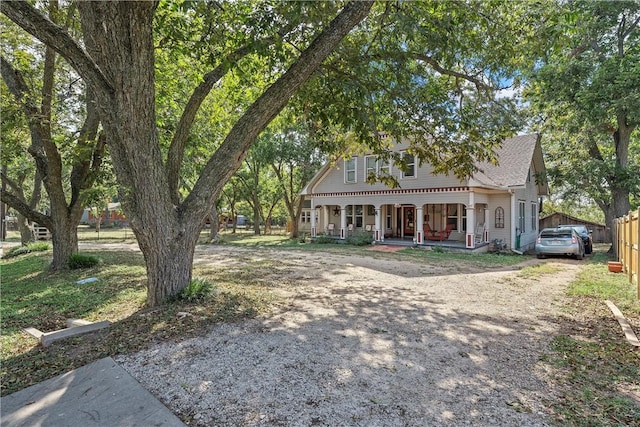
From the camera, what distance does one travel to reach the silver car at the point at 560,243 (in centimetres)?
1319

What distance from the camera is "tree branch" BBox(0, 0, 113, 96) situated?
3.72 m

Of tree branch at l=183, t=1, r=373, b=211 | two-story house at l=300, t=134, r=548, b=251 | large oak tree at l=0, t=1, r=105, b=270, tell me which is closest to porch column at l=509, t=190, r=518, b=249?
two-story house at l=300, t=134, r=548, b=251

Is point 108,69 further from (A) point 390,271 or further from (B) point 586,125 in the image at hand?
(B) point 586,125

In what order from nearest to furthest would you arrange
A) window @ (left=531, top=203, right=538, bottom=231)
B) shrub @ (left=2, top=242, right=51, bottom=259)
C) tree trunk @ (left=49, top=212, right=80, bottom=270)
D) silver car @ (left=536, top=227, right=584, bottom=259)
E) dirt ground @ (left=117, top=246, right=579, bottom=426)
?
dirt ground @ (left=117, top=246, right=579, bottom=426) → tree trunk @ (left=49, top=212, right=80, bottom=270) → silver car @ (left=536, top=227, right=584, bottom=259) → shrub @ (left=2, top=242, right=51, bottom=259) → window @ (left=531, top=203, right=538, bottom=231)

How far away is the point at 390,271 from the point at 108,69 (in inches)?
309

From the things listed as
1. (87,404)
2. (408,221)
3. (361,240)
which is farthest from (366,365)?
(408,221)

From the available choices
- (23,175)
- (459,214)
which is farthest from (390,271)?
(23,175)

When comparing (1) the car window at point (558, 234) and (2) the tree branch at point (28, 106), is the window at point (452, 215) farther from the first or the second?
(2) the tree branch at point (28, 106)

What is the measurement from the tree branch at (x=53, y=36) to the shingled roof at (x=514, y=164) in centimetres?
1404

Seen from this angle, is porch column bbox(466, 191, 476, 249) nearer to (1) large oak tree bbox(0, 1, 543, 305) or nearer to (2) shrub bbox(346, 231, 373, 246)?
(2) shrub bbox(346, 231, 373, 246)

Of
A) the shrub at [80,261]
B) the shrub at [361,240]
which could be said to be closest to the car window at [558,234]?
the shrub at [361,240]

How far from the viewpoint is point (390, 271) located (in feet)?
31.6

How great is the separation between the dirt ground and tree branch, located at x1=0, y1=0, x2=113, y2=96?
3584mm

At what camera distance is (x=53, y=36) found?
13.0 ft
